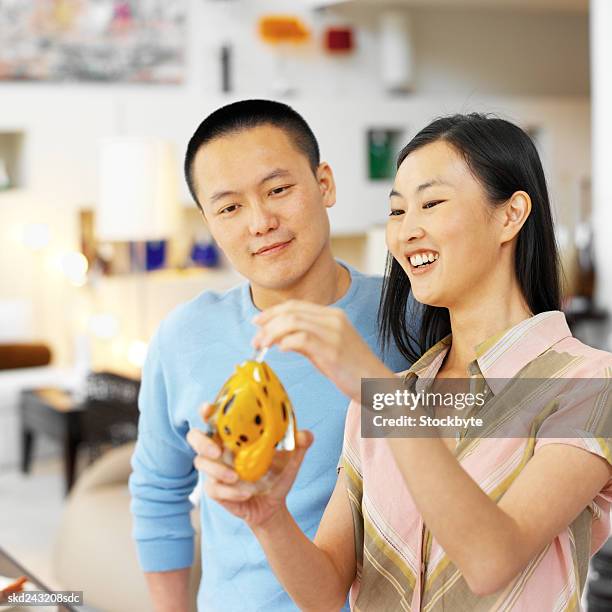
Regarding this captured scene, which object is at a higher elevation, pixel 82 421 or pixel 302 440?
pixel 302 440

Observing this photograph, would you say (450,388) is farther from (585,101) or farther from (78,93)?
(585,101)

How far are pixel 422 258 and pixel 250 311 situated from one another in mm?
459

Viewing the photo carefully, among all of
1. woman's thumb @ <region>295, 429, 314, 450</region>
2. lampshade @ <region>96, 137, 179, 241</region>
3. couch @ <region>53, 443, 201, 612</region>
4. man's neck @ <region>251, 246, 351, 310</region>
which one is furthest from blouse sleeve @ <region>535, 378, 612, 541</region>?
lampshade @ <region>96, 137, 179, 241</region>

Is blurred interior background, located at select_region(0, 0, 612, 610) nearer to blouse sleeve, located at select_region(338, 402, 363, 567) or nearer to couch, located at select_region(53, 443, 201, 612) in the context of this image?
couch, located at select_region(53, 443, 201, 612)

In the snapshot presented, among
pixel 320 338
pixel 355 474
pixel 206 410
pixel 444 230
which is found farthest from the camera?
pixel 355 474

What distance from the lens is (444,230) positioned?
1131mm

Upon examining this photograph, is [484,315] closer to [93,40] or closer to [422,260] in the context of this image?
[422,260]

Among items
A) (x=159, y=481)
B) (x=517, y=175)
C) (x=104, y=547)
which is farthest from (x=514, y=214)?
(x=104, y=547)

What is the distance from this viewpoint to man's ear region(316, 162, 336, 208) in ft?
4.91

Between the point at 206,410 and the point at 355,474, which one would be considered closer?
the point at 206,410

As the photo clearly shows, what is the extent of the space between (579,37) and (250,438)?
790 cm

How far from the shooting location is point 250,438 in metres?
0.99

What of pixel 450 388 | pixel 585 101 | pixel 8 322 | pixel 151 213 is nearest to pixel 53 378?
pixel 8 322

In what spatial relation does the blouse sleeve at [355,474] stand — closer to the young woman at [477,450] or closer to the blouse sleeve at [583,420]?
the young woman at [477,450]
